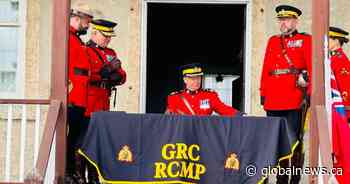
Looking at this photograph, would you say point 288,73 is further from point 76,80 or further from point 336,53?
point 76,80

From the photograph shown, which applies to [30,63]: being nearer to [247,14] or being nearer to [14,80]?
[14,80]

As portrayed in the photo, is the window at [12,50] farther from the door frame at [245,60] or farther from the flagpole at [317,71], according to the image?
the flagpole at [317,71]

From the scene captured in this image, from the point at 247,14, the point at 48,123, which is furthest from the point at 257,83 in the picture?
the point at 48,123

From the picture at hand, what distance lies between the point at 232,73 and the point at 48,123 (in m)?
5.16

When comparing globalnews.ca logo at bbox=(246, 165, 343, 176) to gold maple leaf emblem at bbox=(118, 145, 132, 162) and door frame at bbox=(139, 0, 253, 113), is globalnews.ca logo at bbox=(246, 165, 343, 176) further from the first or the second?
door frame at bbox=(139, 0, 253, 113)

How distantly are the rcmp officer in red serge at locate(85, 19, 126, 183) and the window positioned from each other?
4.99 ft

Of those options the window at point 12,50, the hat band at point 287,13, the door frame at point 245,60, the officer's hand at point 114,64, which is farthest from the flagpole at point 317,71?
the window at point 12,50

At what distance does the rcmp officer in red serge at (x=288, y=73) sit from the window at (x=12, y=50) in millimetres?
2971

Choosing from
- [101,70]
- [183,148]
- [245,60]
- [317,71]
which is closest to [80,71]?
[101,70]

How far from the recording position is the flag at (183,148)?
6.75m

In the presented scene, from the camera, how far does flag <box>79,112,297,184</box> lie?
22.2 ft

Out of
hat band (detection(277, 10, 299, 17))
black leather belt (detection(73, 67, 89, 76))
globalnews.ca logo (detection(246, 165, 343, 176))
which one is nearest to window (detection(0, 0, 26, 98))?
black leather belt (detection(73, 67, 89, 76))

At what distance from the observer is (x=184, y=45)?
40.5 feet

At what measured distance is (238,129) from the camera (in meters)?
6.87
